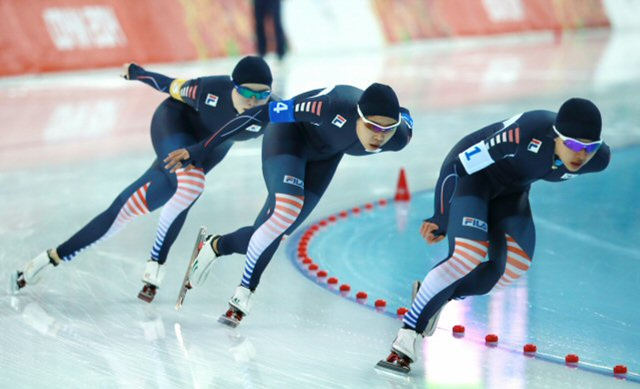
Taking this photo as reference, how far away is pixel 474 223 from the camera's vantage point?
3877 millimetres

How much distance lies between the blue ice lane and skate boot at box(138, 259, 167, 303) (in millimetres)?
851

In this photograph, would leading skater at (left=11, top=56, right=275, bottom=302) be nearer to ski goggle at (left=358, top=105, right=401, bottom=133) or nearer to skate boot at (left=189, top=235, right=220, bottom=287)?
skate boot at (left=189, top=235, right=220, bottom=287)

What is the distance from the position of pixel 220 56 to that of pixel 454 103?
18.5 feet

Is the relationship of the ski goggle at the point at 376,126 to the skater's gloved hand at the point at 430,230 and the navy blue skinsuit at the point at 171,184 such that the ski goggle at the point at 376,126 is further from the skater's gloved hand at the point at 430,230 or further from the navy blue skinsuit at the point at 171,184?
the navy blue skinsuit at the point at 171,184

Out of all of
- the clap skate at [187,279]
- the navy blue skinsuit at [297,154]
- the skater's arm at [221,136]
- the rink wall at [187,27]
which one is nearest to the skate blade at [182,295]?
the clap skate at [187,279]

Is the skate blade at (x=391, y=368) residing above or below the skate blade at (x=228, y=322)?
below

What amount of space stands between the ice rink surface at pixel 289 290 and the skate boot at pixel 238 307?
0.17 ft

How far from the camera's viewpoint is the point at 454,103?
38.8 ft

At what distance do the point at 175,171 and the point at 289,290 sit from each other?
85 cm

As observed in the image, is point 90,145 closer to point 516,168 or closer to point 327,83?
point 327,83

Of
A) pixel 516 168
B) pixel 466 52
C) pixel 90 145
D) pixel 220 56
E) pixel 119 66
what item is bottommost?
pixel 516 168

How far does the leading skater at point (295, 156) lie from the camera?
4.29 m

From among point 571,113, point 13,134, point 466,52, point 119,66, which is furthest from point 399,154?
point 466,52

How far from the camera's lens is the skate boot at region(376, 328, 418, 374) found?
12.6 ft
